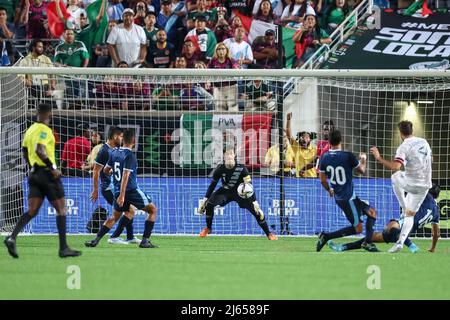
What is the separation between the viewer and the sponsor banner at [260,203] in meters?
19.8

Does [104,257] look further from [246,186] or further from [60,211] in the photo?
[246,186]

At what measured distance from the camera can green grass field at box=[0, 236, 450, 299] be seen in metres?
9.78

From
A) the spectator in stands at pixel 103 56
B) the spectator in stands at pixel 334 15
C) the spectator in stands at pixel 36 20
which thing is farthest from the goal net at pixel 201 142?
the spectator in stands at pixel 36 20

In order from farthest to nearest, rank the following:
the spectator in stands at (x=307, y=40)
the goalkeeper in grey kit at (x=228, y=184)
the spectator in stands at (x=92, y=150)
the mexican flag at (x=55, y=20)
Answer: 1. the mexican flag at (x=55, y=20)
2. the spectator in stands at (x=307, y=40)
3. the spectator in stands at (x=92, y=150)
4. the goalkeeper in grey kit at (x=228, y=184)

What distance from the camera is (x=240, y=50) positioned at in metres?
22.8

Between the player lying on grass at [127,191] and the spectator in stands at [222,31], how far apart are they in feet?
26.9

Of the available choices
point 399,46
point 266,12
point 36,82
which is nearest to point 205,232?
point 36,82

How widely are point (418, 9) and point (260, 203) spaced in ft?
21.9

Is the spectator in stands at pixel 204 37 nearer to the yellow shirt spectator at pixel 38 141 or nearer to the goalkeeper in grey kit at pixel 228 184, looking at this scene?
the goalkeeper in grey kit at pixel 228 184

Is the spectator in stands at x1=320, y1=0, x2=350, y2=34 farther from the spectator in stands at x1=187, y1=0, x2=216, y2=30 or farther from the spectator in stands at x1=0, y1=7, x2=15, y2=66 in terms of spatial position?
the spectator in stands at x1=0, y1=7, x2=15, y2=66

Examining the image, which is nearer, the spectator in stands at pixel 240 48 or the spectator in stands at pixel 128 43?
the spectator in stands at pixel 240 48

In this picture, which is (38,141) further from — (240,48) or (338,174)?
(240,48)

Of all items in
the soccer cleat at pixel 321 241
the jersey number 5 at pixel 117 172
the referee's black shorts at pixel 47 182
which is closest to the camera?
the referee's black shorts at pixel 47 182

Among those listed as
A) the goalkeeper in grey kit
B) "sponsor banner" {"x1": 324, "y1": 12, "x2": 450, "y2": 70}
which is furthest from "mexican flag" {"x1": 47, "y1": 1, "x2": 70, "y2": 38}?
the goalkeeper in grey kit
